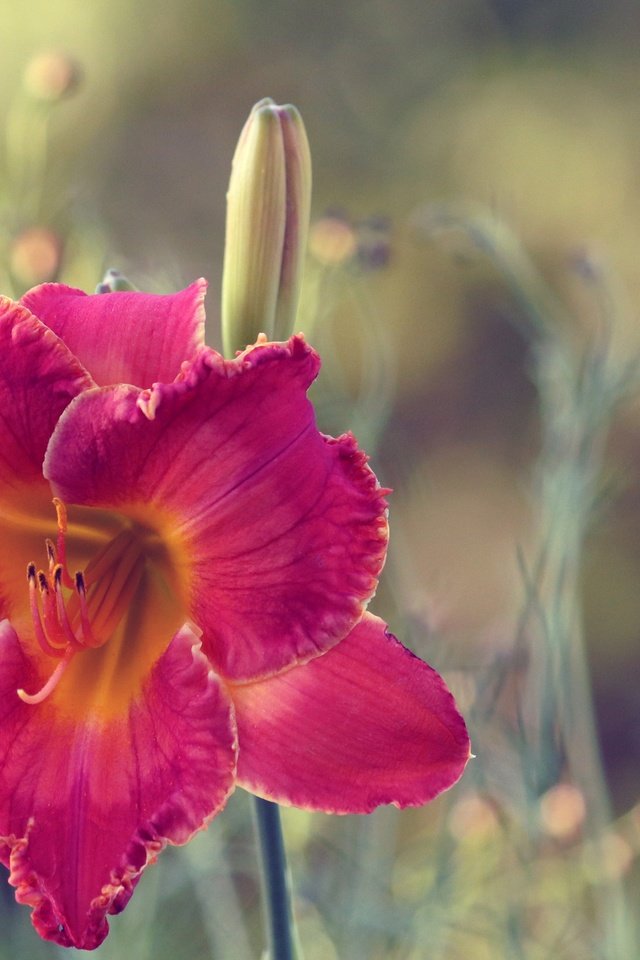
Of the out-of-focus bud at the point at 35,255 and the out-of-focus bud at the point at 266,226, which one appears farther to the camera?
the out-of-focus bud at the point at 35,255

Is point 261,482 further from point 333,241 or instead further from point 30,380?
point 333,241

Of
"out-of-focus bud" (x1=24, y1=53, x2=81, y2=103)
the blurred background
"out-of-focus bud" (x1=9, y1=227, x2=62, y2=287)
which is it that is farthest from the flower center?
the blurred background

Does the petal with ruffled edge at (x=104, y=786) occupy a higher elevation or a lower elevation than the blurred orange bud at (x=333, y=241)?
lower

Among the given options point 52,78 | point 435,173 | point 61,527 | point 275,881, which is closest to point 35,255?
point 52,78

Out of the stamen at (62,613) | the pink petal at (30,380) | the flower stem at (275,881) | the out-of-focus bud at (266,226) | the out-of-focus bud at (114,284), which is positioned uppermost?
the out-of-focus bud at (266,226)

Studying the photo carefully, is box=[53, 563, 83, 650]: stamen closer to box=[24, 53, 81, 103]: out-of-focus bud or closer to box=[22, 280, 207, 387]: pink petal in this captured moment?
box=[22, 280, 207, 387]: pink petal

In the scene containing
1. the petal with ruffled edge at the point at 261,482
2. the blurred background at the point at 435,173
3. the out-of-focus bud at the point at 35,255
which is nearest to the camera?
the petal with ruffled edge at the point at 261,482

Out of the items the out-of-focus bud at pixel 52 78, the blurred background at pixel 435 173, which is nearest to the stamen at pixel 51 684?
the out-of-focus bud at pixel 52 78

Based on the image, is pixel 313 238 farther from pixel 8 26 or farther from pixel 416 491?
pixel 8 26

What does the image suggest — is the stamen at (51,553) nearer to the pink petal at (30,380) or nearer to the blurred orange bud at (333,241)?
the pink petal at (30,380)

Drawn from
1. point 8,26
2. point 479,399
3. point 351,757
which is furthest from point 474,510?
point 351,757
